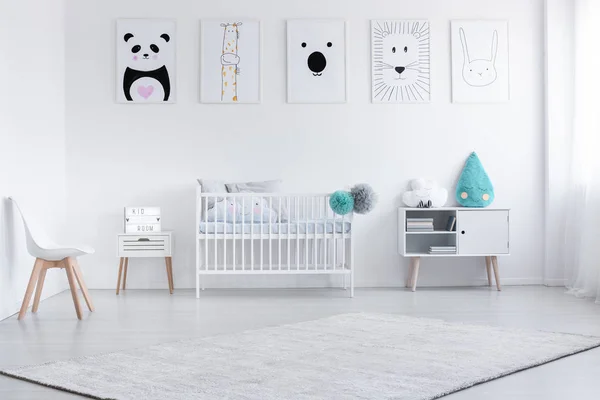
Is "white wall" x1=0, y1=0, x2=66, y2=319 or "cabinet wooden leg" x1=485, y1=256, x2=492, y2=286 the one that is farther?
"cabinet wooden leg" x1=485, y1=256, x2=492, y2=286

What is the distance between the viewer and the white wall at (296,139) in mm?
5586

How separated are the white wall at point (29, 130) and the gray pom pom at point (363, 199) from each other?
2.06 meters

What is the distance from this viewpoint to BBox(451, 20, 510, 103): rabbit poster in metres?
5.69

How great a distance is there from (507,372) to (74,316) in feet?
8.09

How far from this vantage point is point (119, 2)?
5.60 meters

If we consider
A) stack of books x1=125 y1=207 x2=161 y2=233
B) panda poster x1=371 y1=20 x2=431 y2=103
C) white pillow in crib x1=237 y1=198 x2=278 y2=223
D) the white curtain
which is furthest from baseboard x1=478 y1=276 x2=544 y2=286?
stack of books x1=125 y1=207 x2=161 y2=233

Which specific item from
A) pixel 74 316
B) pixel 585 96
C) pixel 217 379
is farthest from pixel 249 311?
pixel 585 96

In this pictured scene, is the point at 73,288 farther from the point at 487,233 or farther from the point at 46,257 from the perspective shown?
the point at 487,233

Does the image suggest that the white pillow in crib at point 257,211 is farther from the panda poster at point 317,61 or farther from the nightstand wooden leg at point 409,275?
the nightstand wooden leg at point 409,275

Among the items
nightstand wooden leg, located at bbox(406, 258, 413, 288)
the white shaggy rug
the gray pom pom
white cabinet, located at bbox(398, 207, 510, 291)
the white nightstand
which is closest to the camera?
the white shaggy rug

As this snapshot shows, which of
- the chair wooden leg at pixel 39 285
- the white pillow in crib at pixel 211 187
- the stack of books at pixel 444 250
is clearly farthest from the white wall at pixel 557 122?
Result: the chair wooden leg at pixel 39 285

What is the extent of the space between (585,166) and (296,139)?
6.82ft

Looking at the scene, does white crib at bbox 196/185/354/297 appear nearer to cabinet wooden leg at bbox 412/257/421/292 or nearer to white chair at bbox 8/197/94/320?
cabinet wooden leg at bbox 412/257/421/292

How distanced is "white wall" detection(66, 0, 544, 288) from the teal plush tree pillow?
9cm
